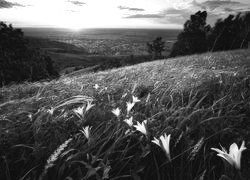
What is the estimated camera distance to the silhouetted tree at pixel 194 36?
52.2m

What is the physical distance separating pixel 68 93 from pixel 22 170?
1563mm

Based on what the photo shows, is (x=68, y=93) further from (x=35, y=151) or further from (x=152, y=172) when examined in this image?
(x=152, y=172)

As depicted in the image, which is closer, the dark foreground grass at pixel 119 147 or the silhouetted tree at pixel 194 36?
the dark foreground grass at pixel 119 147

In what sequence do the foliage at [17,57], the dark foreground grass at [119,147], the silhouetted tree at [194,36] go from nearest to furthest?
the dark foreground grass at [119,147] → the foliage at [17,57] → the silhouetted tree at [194,36]

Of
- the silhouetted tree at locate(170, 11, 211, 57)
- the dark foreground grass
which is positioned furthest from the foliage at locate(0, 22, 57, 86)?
the silhouetted tree at locate(170, 11, 211, 57)

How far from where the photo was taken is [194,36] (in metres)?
53.2

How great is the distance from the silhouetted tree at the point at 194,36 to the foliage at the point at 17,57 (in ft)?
132

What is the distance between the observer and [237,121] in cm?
144

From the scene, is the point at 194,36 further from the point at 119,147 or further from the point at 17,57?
the point at 119,147

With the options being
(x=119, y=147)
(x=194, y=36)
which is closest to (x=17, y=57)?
(x=119, y=147)

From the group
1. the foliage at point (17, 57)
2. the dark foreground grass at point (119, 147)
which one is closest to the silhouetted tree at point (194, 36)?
the foliage at point (17, 57)

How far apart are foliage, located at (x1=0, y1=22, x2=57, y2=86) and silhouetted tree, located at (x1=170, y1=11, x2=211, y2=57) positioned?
40.1 m

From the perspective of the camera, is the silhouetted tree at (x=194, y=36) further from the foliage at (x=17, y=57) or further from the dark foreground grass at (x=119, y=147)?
the dark foreground grass at (x=119, y=147)

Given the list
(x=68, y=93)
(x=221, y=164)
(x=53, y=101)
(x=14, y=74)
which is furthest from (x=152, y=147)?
(x=14, y=74)
